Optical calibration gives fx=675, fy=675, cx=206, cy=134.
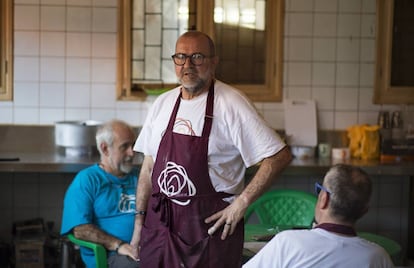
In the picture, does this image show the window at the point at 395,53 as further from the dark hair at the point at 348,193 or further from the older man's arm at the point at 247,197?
the dark hair at the point at 348,193

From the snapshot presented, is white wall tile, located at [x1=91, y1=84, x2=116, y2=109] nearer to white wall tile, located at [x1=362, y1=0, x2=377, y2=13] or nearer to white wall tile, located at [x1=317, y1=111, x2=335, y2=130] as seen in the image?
white wall tile, located at [x1=317, y1=111, x2=335, y2=130]

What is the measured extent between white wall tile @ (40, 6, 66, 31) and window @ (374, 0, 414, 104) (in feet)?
7.11

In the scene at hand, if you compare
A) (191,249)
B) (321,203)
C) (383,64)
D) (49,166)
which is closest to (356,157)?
(383,64)

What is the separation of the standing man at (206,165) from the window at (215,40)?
201 cm

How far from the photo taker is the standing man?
2521 mm

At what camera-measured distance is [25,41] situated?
177 inches

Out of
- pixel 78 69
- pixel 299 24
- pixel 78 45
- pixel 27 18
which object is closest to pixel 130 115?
pixel 78 69

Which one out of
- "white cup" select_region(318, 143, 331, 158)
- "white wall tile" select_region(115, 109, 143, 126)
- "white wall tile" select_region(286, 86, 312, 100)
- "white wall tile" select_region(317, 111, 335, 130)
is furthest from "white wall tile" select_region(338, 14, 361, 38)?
"white wall tile" select_region(115, 109, 143, 126)

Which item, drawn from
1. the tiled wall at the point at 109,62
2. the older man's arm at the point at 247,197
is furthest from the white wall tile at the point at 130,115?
the older man's arm at the point at 247,197

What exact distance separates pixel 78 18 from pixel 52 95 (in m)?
0.55

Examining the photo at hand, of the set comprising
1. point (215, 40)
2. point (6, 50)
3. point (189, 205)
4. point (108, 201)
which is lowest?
point (108, 201)

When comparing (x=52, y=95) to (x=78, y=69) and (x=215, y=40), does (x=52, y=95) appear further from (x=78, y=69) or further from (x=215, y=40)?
(x=215, y=40)

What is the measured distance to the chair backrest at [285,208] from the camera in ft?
12.4

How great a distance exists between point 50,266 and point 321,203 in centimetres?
275
